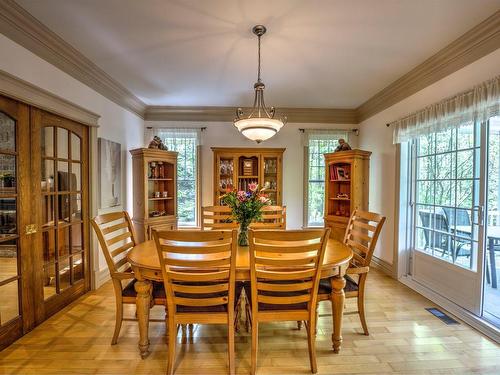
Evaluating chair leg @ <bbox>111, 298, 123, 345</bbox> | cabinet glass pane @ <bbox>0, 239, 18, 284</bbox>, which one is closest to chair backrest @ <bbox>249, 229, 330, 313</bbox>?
chair leg @ <bbox>111, 298, 123, 345</bbox>

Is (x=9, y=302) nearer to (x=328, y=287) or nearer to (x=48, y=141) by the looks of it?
(x=48, y=141)

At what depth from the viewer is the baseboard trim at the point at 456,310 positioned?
84.1 inches

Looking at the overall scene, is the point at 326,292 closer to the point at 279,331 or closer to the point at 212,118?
the point at 279,331

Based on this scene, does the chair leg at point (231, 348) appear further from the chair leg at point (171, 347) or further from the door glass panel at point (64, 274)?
the door glass panel at point (64, 274)

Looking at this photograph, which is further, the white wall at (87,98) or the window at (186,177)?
the window at (186,177)

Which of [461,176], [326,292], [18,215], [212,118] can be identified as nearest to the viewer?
[326,292]

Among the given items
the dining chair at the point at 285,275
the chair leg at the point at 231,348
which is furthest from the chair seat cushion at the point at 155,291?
the dining chair at the point at 285,275

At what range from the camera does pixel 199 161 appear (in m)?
4.45

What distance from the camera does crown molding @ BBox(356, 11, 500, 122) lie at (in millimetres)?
2115

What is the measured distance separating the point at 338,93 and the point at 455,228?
223 cm

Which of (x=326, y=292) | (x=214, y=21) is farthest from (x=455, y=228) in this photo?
(x=214, y=21)

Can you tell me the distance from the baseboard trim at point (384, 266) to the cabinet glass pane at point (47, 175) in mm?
4073

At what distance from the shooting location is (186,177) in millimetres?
4520

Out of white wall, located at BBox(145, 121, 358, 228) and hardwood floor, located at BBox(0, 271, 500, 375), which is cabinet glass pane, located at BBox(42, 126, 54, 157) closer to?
hardwood floor, located at BBox(0, 271, 500, 375)
